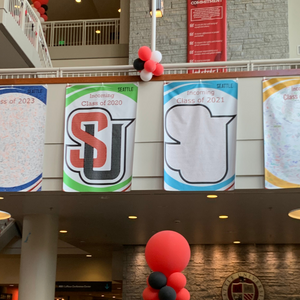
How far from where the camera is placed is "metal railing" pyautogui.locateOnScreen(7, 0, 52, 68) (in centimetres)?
1063

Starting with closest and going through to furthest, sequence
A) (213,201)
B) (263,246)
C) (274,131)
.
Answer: (274,131) → (213,201) → (263,246)

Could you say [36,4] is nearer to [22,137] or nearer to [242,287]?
[22,137]

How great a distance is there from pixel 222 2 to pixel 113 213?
671cm

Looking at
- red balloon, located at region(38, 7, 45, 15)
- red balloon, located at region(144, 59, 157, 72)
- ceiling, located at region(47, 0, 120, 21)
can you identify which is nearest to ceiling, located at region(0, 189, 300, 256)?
red balloon, located at region(144, 59, 157, 72)

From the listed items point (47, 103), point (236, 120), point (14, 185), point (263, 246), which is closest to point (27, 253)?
point (14, 185)

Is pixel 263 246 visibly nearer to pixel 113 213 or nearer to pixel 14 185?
pixel 113 213

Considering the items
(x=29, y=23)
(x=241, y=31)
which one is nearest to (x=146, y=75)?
(x=29, y=23)

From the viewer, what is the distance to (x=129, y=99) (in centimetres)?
766

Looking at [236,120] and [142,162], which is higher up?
[236,120]

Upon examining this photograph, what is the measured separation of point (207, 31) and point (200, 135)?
613cm

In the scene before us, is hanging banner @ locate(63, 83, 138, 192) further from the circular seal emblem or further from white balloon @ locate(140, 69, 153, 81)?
the circular seal emblem

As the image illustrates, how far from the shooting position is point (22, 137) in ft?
25.0

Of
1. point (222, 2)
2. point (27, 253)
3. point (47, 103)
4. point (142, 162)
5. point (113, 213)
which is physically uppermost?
point (222, 2)

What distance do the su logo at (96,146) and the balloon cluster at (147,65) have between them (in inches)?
32.9
